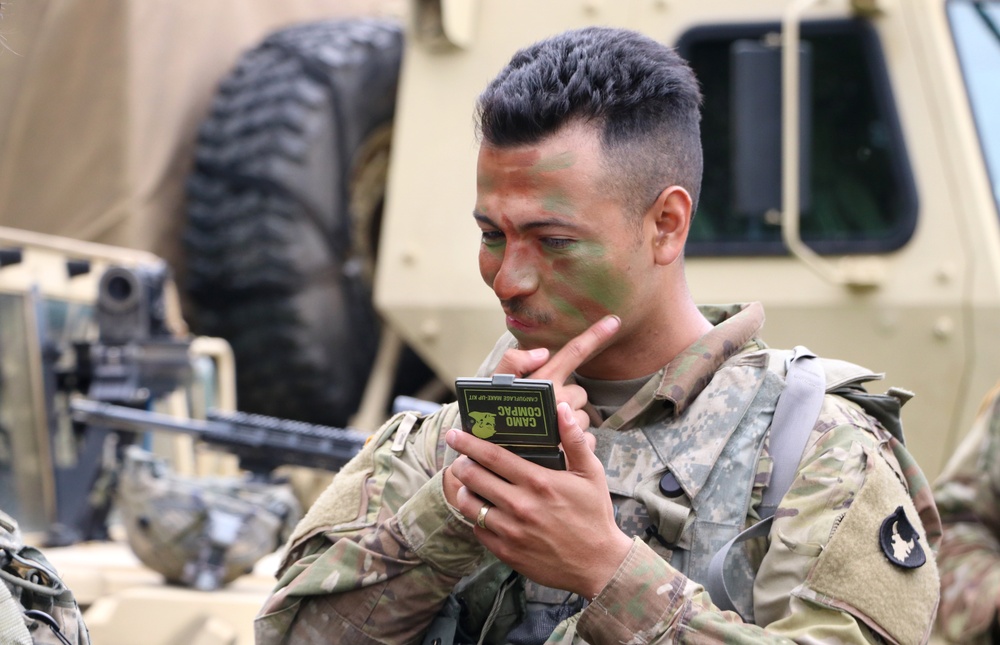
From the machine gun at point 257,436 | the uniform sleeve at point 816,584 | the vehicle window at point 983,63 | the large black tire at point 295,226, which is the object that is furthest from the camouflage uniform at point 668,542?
the large black tire at point 295,226

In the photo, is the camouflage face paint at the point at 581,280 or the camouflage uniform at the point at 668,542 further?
the camouflage face paint at the point at 581,280

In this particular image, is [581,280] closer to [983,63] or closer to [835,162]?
[835,162]

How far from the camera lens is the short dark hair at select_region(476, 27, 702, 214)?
2.12 m

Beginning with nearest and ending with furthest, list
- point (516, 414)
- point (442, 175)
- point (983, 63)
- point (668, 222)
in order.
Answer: point (516, 414)
point (668, 222)
point (983, 63)
point (442, 175)

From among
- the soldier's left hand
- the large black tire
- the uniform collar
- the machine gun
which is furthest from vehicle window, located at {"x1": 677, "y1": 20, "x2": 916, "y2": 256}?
the soldier's left hand

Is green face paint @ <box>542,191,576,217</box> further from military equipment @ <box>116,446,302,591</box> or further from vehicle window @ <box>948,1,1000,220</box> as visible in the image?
vehicle window @ <box>948,1,1000,220</box>

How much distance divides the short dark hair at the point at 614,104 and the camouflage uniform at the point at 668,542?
278mm

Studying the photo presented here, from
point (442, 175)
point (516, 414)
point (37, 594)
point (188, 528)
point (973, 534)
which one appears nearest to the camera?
point (516, 414)

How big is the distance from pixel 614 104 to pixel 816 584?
0.74 m

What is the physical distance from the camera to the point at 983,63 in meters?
4.52

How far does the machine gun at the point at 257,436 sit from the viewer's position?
14.9ft

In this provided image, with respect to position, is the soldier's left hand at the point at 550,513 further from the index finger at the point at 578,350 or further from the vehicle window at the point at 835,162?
the vehicle window at the point at 835,162

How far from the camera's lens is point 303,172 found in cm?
609

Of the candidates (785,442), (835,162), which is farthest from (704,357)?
(835,162)
